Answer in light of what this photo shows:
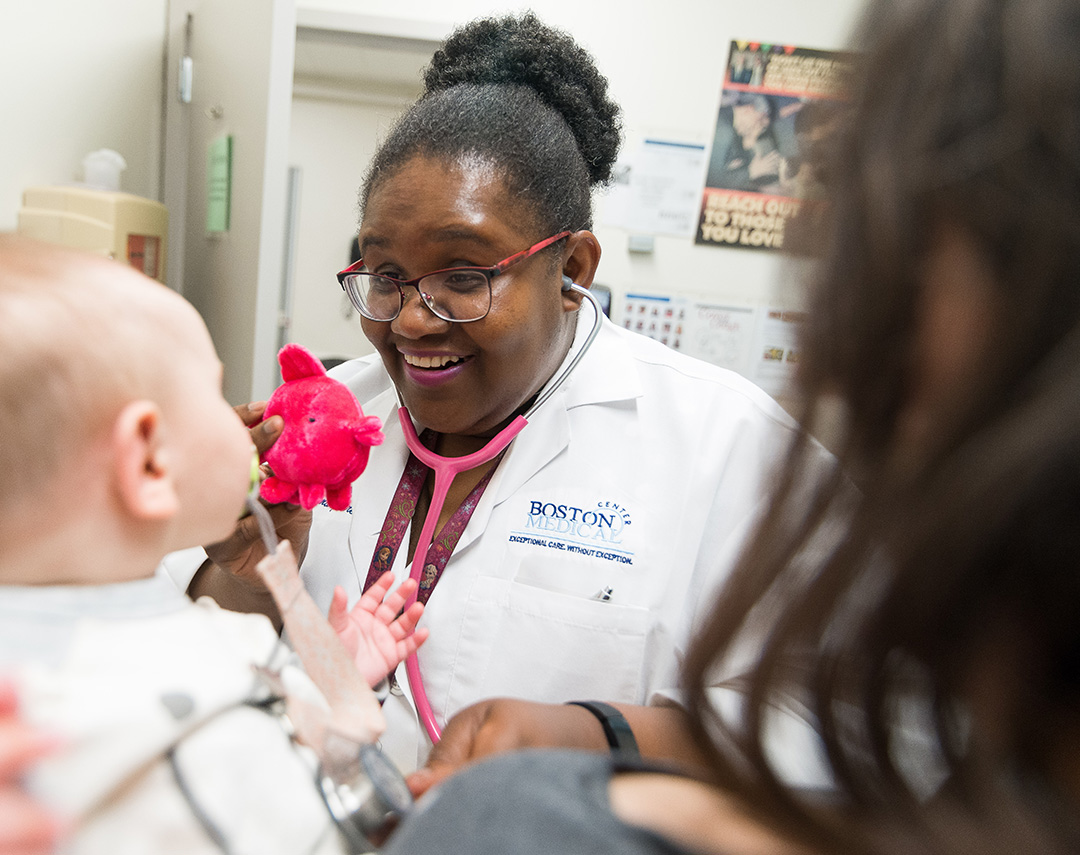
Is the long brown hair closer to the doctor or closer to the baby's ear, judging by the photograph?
the baby's ear

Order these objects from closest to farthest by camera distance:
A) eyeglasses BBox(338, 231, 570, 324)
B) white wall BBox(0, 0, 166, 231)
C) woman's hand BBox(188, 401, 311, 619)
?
1. woman's hand BBox(188, 401, 311, 619)
2. eyeglasses BBox(338, 231, 570, 324)
3. white wall BBox(0, 0, 166, 231)

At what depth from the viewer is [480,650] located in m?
1.06

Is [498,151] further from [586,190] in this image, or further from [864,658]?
[864,658]

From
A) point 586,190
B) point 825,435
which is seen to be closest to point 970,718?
point 825,435

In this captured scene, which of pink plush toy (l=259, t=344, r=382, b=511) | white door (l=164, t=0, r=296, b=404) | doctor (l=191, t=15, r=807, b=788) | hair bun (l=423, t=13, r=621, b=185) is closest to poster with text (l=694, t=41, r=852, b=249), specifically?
hair bun (l=423, t=13, r=621, b=185)

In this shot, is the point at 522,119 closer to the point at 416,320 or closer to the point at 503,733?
the point at 416,320

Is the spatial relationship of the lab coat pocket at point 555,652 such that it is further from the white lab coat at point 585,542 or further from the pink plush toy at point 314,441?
the pink plush toy at point 314,441

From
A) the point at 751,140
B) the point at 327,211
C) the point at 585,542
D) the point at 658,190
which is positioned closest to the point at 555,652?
the point at 585,542

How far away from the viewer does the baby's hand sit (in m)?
0.88

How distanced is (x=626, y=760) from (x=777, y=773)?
0.10m

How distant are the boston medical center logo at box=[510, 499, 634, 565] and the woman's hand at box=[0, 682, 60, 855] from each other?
2.33 ft

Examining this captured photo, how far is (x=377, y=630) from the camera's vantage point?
904mm

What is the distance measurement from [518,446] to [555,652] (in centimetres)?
32

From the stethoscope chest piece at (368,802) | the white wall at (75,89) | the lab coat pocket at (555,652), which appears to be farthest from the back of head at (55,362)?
the white wall at (75,89)
